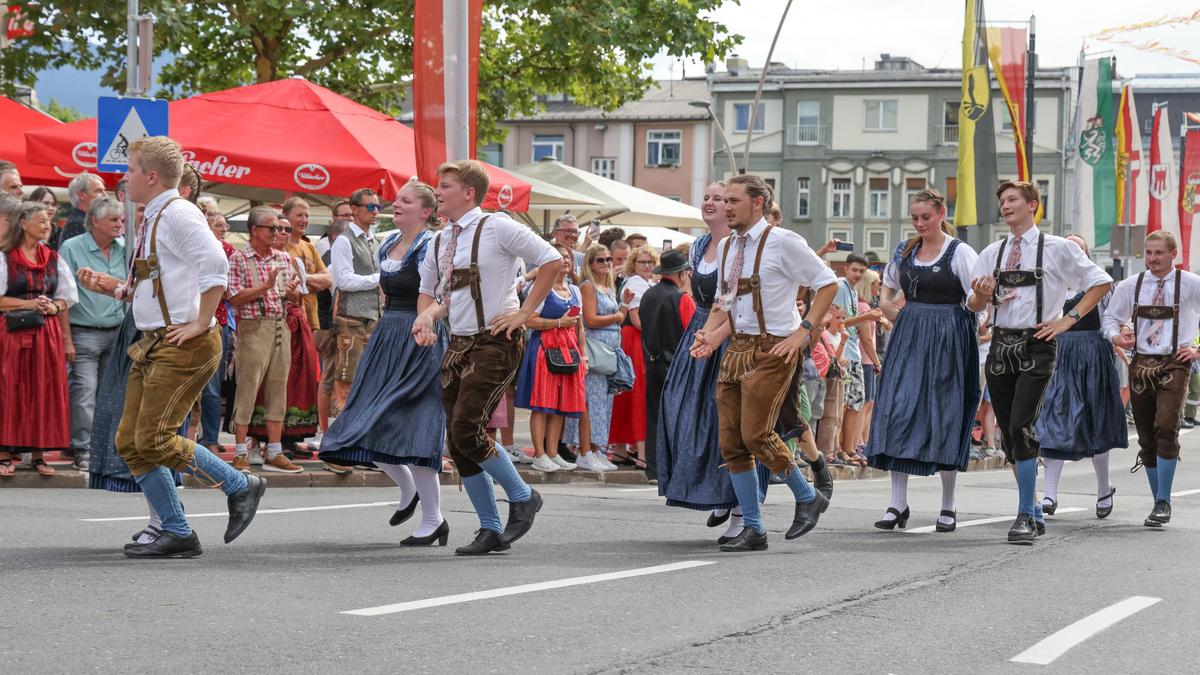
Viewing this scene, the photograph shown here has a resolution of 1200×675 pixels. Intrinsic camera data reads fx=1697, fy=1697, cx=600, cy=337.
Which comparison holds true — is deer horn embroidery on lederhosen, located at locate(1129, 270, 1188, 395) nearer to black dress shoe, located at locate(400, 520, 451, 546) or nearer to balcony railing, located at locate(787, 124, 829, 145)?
black dress shoe, located at locate(400, 520, 451, 546)

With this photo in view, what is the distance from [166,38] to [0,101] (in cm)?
712

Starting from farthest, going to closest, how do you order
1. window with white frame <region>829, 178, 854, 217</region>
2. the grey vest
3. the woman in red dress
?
window with white frame <region>829, 178, 854, 217</region> < the grey vest < the woman in red dress

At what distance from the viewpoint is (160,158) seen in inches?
298

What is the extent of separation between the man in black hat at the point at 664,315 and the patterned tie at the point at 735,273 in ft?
14.1

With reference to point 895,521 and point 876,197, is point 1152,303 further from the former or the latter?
point 876,197

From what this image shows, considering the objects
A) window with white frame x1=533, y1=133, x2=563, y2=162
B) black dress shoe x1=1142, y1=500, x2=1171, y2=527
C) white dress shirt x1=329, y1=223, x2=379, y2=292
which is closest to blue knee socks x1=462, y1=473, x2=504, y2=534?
white dress shirt x1=329, y1=223, x2=379, y2=292

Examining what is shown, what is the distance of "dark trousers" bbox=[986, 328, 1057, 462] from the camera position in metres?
9.56

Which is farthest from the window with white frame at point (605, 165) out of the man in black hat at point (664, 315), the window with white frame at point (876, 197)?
the man in black hat at point (664, 315)

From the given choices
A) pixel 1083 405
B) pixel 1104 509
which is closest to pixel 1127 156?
pixel 1083 405

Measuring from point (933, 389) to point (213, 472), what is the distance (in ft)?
14.1

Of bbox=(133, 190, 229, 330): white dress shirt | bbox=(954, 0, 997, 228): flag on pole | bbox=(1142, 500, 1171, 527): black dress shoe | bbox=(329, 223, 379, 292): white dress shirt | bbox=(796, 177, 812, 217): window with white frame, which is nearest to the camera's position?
bbox=(133, 190, 229, 330): white dress shirt

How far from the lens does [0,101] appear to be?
17.6 metres

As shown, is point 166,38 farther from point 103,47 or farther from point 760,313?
point 760,313

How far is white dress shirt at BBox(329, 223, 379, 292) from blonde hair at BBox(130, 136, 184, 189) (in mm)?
4513
